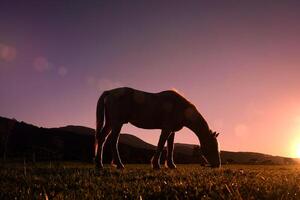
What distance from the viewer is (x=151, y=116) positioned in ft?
49.4

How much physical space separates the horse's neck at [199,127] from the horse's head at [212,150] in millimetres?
203

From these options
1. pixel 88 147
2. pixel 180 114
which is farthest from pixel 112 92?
pixel 88 147

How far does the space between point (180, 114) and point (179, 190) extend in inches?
407

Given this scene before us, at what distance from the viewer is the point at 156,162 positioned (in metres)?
14.1

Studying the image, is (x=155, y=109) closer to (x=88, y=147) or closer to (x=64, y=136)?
(x=88, y=147)

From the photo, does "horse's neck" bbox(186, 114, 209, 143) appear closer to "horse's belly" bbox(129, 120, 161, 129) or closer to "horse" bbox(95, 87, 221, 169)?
"horse" bbox(95, 87, 221, 169)

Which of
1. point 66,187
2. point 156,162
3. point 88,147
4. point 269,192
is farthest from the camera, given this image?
point 88,147

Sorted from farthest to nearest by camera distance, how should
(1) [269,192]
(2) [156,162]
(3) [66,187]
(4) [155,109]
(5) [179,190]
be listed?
(4) [155,109], (2) [156,162], (3) [66,187], (5) [179,190], (1) [269,192]

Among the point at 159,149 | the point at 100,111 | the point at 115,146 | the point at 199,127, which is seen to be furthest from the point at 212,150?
the point at 100,111

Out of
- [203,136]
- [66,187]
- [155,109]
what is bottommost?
[66,187]

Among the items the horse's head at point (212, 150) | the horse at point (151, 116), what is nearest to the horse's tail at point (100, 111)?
the horse at point (151, 116)

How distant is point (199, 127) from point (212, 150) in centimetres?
120

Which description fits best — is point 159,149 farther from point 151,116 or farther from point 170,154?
point 170,154

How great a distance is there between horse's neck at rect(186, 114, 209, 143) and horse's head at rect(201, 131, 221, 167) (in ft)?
0.66
